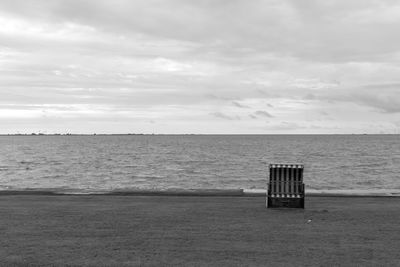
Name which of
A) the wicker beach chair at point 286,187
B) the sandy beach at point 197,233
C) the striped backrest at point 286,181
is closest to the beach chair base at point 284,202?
the wicker beach chair at point 286,187

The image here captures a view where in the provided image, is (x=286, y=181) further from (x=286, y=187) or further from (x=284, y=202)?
(x=284, y=202)

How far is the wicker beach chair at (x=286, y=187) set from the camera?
15.6 metres

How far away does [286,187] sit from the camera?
15766 millimetres

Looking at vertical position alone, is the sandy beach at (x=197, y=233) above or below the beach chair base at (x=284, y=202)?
below

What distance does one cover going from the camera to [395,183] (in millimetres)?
46000

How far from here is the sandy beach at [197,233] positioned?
9.15 meters

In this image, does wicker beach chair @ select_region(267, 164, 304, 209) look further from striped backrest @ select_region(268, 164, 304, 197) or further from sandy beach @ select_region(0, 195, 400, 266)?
sandy beach @ select_region(0, 195, 400, 266)

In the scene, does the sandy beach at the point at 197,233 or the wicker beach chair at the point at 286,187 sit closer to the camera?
the sandy beach at the point at 197,233

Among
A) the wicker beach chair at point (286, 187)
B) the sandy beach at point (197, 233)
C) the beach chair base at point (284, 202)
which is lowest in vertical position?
the sandy beach at point (197, 233)

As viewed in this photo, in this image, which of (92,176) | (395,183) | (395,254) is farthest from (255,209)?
(92,176)

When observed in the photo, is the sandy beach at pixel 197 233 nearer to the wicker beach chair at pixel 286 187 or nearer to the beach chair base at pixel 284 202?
the beach chair base at pixel 284 202

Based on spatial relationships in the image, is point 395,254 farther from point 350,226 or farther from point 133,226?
point 133,226

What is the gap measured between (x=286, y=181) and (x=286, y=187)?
19cm

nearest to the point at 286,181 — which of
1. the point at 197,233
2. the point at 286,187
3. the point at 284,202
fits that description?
the point at 286,187
